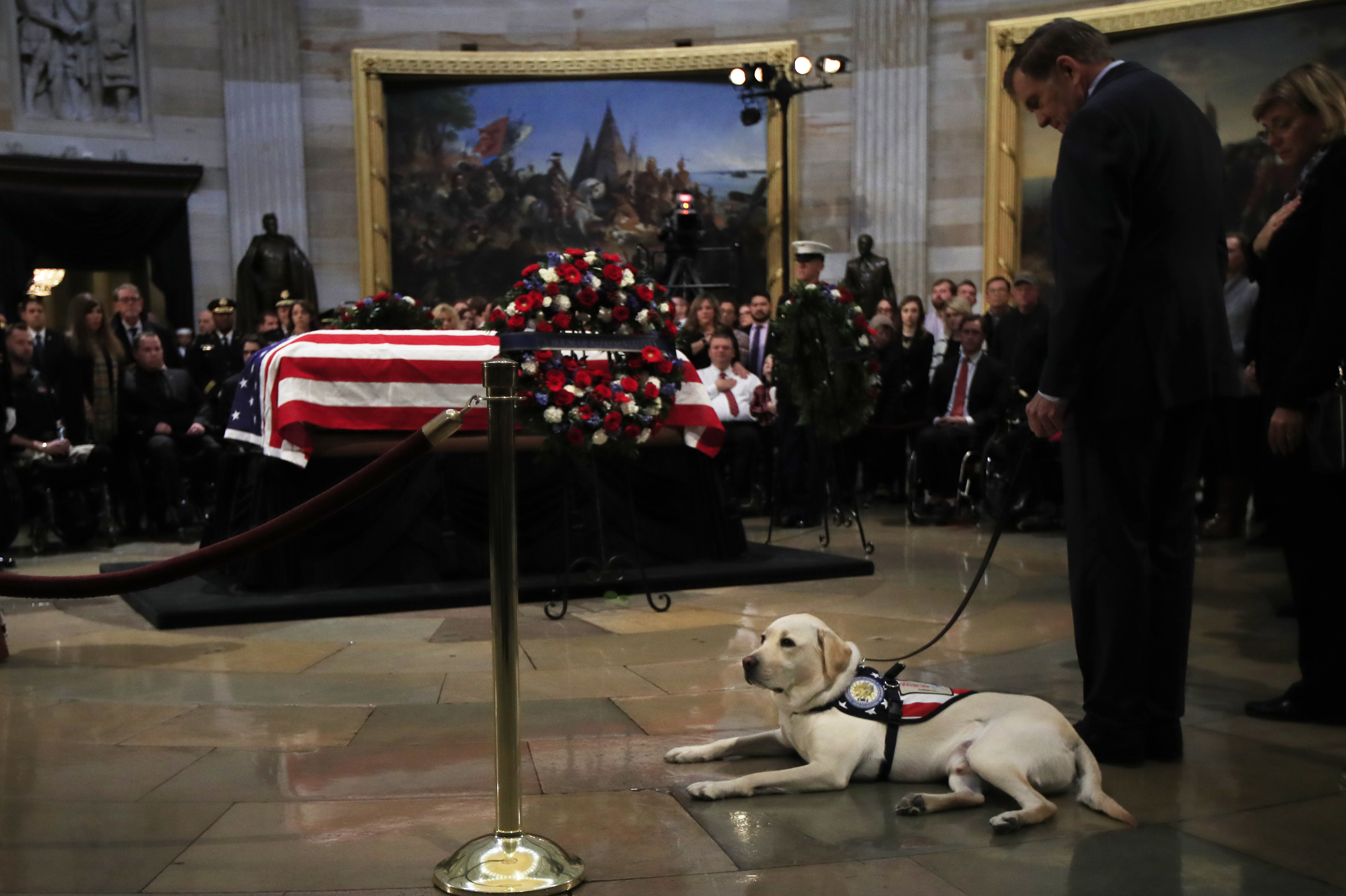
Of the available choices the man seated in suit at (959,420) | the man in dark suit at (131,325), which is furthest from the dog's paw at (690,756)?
the man in dark suit at (131,325)

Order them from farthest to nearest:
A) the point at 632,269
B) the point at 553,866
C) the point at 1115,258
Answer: the point at 632,269
the point at 1115,258
the point at 553,866

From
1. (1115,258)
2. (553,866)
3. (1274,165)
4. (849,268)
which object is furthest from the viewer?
→ (849,268)

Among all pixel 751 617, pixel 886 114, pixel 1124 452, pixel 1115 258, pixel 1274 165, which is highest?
pixel 886 114

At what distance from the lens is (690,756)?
3896mm

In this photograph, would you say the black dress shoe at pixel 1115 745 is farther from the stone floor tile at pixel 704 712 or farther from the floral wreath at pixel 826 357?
the floral wreath at pixel 826 357

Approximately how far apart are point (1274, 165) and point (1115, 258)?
13254 millimetres

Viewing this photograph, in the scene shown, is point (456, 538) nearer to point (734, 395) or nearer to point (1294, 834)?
point (734, 395)

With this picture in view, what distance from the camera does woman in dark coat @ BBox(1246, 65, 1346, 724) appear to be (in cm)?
411

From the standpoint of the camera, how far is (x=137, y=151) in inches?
670

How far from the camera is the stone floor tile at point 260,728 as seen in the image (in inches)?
167

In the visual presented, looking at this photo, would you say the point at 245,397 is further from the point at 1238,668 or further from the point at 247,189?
the point at 247,189

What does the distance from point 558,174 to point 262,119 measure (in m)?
4.37

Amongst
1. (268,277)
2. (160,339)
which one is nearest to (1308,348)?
(160,339)

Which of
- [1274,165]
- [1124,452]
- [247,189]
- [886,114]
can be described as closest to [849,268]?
[886,114]
